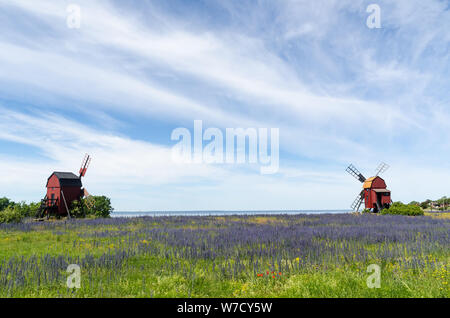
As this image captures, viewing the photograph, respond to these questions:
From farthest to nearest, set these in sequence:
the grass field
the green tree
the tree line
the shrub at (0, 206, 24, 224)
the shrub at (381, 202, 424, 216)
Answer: the green tree, the tree line, the shrub at (381, 202, 424, 216), the shrub at (0, 206, 24, 224), the grass field

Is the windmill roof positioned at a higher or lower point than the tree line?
higher

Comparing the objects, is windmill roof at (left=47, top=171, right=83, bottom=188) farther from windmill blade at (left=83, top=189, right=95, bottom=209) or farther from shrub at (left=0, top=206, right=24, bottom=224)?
shrub at (left=0, top=206, right=24, bottom=224)

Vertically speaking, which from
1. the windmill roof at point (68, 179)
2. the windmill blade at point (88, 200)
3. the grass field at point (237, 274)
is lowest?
the grass field at point (237, 274)

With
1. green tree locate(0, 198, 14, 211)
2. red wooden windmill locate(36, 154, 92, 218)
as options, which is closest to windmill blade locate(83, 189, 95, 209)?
red wooden windmill locate(36, 154, 92, 218)

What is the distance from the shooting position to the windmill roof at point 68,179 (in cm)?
3375

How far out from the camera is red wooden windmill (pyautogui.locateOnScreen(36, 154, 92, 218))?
33.3 meters

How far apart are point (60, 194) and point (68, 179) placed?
213 centimetres

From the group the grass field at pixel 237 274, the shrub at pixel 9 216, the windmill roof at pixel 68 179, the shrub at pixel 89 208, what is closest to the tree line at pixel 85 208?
the shrub at pixel 89 208

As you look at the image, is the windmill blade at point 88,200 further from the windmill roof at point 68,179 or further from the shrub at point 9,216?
the shrub at point 9,216

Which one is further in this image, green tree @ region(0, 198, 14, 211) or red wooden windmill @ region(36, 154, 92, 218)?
green tree @ region(0, 198, 14, 211)

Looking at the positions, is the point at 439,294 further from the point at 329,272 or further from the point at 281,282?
the point at 281,282
